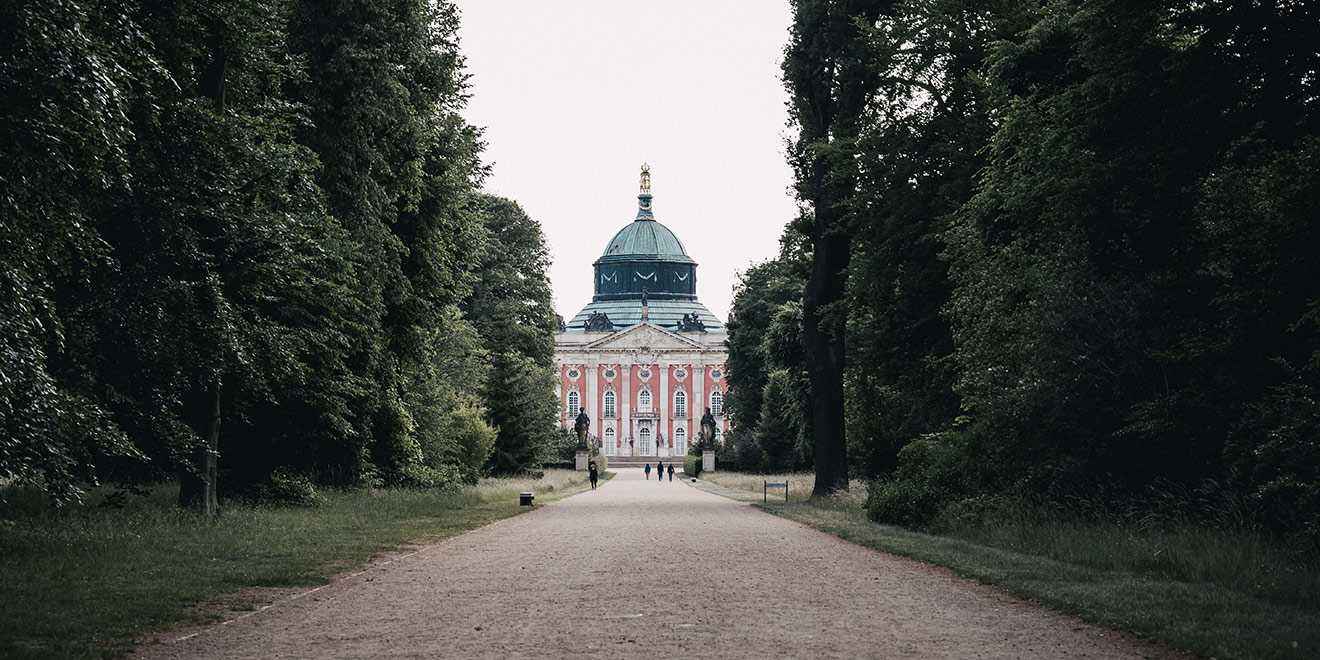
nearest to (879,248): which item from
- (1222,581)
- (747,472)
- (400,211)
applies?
(400,211)

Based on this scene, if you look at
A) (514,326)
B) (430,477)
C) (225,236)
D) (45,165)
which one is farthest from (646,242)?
(45,165)

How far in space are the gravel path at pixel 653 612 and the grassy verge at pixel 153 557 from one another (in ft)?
2.16

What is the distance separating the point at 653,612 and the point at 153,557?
20.7ft

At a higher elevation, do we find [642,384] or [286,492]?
[642,384]

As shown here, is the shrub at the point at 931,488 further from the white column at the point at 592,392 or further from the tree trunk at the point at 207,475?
the white column at the point at 592,392

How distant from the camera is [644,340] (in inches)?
5856

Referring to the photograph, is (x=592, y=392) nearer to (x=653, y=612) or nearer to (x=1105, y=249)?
(x=1105, y=249)

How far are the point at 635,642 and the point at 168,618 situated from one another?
351 centimetres

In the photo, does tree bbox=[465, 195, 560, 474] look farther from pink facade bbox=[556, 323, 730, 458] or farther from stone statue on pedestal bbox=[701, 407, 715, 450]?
pink facade bbox=[556, 323, 730, 458]

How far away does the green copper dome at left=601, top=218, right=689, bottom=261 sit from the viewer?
16938 centimetres

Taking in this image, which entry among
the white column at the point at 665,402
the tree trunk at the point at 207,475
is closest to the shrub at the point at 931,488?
the tree trunk at the point at 207,475

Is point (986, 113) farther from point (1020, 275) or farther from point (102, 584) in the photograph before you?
point (102, 584)

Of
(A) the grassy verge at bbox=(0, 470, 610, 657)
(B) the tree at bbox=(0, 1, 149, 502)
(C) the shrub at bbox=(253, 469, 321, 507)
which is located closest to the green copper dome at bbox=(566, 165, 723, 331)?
(C) the shrub at bbox=(253, 469, 321, 507)

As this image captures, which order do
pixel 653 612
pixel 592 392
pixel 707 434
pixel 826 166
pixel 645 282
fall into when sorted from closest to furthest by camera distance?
pixel 653 612 < pixel 826 166 < pixel 707 434 < pixel 592 392 < pixel 645 282
